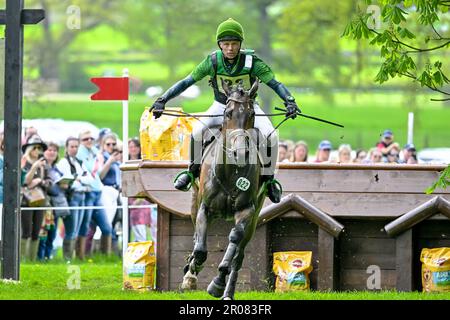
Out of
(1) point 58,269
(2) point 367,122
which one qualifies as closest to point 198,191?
(1) point 58,269

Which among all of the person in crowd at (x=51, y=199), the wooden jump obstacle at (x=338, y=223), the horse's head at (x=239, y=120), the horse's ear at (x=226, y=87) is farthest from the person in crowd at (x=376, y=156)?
the horse's head at (x=239, y=120)

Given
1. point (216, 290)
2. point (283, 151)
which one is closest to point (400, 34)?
point (216, 290)

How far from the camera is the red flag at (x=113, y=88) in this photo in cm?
1852

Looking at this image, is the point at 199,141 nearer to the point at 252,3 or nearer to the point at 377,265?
the point at 377,265

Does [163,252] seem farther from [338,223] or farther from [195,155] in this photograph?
[195,155]

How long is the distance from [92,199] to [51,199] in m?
0.72

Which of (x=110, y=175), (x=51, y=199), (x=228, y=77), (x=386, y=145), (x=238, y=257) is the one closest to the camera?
(x=238, y=257)

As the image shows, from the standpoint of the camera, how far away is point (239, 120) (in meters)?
14.5

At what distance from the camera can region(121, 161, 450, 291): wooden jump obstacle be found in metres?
17.2

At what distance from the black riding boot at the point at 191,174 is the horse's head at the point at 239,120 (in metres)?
1.12

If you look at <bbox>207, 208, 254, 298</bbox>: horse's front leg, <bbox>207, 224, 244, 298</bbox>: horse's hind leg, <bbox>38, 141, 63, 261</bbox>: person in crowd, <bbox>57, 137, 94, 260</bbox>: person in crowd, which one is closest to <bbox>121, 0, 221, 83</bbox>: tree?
<bbox>57, 137, 94, 260</bbox>: person in crowd

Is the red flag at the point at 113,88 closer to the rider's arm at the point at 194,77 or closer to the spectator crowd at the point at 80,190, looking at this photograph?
the rider's arm at the point at 194,77

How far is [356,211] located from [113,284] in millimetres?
3346

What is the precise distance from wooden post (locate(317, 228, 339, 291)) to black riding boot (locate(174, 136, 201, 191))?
2158 mm
